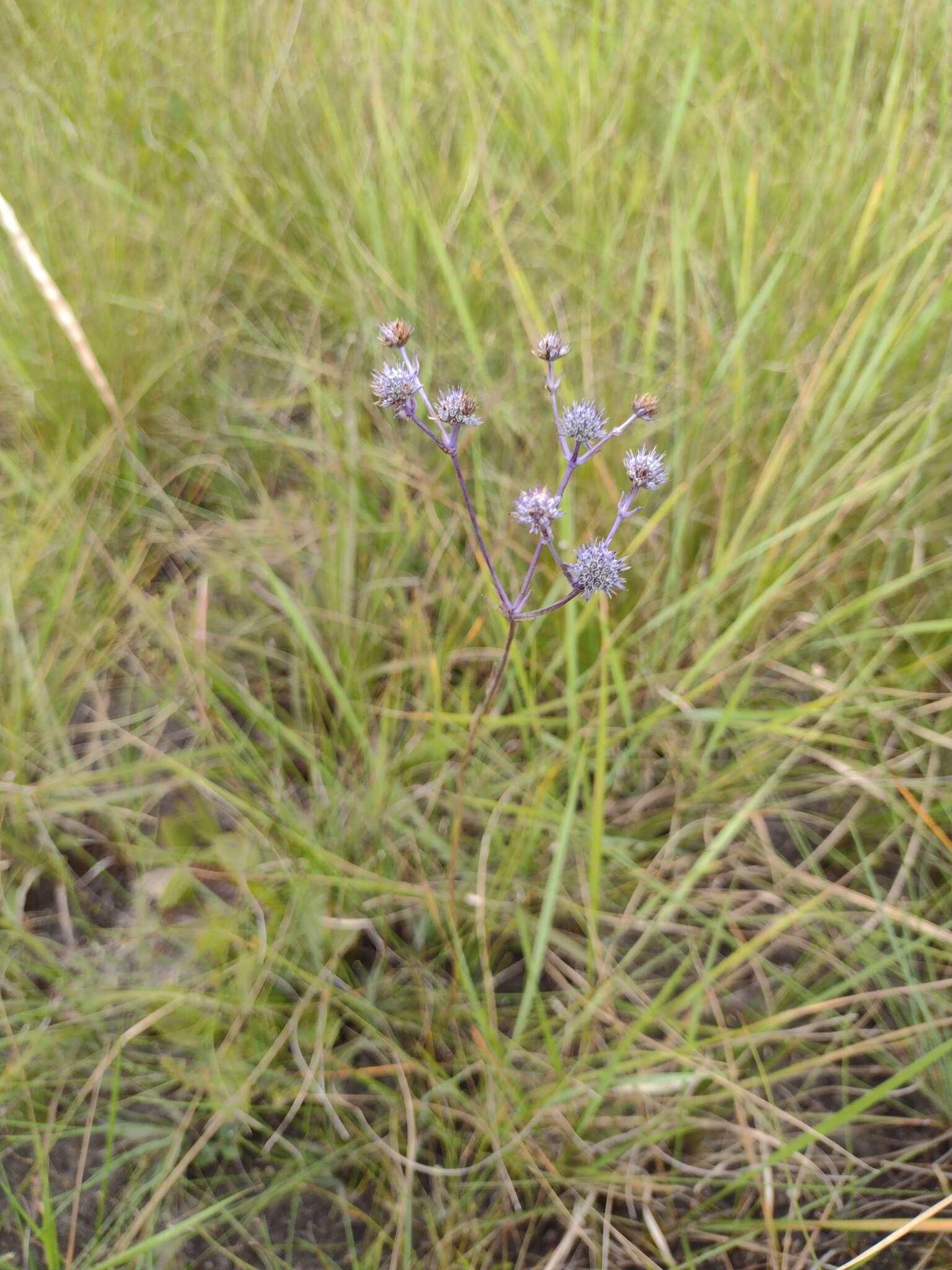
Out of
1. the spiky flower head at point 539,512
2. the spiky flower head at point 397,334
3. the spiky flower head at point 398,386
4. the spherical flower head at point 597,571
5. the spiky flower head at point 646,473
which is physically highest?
the spiky flower head at point 397,334

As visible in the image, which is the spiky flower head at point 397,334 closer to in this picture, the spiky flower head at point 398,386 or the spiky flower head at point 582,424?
the spiky flower head at point 398,386

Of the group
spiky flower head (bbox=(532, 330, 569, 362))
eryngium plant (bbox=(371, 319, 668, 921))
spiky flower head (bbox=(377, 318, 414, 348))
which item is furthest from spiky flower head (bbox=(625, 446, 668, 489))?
spiky flower head (bbox=(377, 318, 414, 348))

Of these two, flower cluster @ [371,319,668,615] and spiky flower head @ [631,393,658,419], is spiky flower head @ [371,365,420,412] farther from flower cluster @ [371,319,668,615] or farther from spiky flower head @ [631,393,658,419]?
spiky flower head @ [631,393,658,419]

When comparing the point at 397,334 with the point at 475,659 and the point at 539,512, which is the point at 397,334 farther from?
the point at 475,659

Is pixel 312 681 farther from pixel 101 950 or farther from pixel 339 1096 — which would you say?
pixel 339 1096

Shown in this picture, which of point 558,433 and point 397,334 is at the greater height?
point 397,334

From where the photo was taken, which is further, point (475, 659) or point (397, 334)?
point (475, 659)

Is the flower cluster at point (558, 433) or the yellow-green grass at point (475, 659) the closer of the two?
the flower cluster at point (558, 433)

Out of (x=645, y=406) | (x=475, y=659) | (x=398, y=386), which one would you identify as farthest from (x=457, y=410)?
(x=475, y=659)

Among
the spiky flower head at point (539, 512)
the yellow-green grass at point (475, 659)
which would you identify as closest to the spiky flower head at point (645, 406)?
the spiky flower head at point (539, 512)
